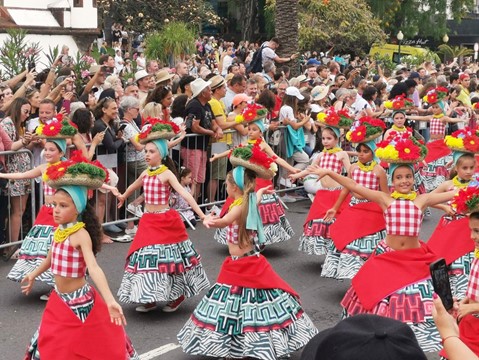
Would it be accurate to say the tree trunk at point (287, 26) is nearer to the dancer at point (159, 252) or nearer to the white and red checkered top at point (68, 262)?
the dancer at point (159, 252)

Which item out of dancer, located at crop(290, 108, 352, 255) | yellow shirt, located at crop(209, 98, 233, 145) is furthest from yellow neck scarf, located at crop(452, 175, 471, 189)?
yellow shirt, located at crop(209, 98, 233, 145)

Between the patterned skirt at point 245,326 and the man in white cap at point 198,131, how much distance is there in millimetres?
5583

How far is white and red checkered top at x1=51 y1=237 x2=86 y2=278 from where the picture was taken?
255 inches

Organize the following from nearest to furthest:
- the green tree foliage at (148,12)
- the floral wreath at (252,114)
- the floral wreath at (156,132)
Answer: the floral wreath at (156,132), the floral wreath at (252,114), the green tree foliage at (148,12)

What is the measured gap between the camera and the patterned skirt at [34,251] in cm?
908

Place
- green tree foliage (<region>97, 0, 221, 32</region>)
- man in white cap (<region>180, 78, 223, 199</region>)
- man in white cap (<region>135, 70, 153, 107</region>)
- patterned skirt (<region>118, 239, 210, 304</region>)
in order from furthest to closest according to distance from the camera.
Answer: green tree foliage (<region>97, 0, 221, 32</region>), man in white cap (<region>135, 70, 153, 107</region>), man in white cap (<region>180, 78, 223, 199</region>), patterned skirt (<region>118, 239, 210, 304</region>)

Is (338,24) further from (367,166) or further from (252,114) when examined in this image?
(367,166)

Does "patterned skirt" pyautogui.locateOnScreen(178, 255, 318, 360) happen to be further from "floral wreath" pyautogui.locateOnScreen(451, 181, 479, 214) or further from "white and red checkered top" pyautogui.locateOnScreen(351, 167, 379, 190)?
"white and red checkered top" pyautogui.locateOnScreen(351, 167, 379, 190)

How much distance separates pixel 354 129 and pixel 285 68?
9.34 meters

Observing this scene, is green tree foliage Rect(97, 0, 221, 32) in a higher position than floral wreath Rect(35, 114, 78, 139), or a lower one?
higher

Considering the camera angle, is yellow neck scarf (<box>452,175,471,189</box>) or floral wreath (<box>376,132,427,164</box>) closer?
floral wreath (<box>376,132,427,164</box>)

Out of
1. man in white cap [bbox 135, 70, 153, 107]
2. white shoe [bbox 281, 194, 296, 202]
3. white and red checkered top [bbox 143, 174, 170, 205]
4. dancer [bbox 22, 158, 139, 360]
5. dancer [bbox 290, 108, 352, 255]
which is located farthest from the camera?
white shoe [bbox 281, 194, 296, 202]

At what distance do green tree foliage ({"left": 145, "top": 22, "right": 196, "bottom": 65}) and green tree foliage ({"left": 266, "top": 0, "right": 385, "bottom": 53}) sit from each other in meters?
16.9

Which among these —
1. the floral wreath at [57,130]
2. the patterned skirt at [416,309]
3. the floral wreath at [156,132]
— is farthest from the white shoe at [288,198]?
the patterned skirt at [416,309]
